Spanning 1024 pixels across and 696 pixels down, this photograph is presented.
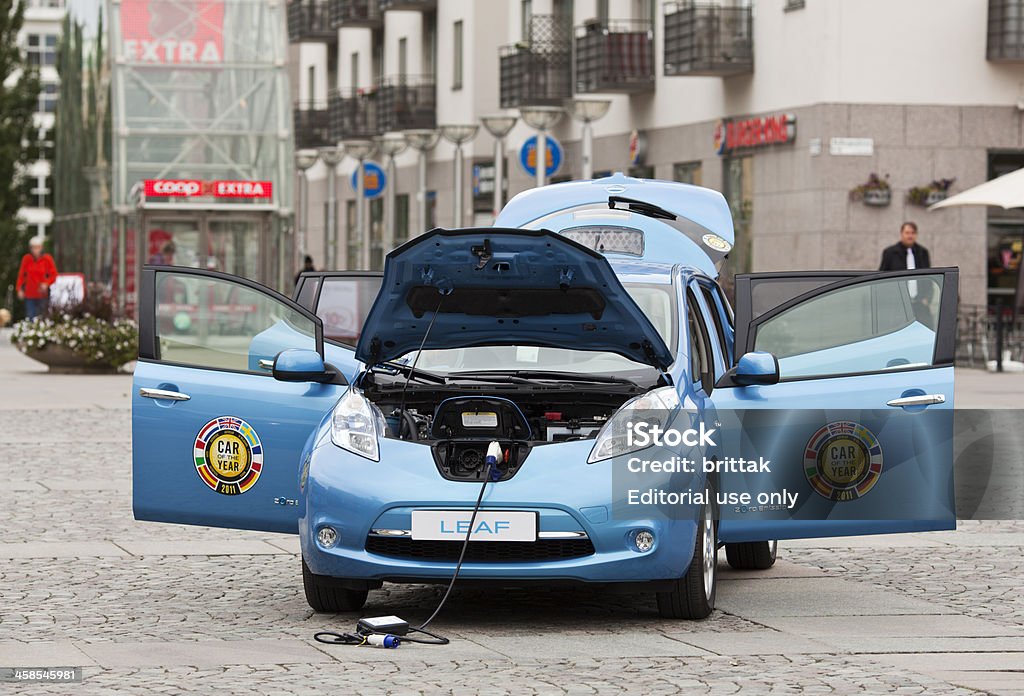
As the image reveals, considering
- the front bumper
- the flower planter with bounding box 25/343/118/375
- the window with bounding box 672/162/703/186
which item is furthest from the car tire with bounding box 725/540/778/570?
the window with bounding box 672/162/703/186

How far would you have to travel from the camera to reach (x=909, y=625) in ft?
30.2

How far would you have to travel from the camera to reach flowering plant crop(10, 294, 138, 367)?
95.4 ft

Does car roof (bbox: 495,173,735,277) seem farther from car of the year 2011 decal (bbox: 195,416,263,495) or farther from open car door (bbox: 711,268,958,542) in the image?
car of the year 2011 decal (bbox: 195,416,263,495)

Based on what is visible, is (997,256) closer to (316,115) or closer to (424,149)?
(424,149)

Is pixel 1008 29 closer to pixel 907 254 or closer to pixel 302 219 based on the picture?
pixel 907 254

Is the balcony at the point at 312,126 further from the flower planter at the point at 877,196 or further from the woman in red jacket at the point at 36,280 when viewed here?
the flower planter at the point at 877,196

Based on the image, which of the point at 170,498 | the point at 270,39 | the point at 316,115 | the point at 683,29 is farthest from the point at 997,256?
the point at 316,115

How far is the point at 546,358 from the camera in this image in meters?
9.80

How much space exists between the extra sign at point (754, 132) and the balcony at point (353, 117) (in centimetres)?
2034

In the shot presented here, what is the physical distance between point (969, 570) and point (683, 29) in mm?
27220

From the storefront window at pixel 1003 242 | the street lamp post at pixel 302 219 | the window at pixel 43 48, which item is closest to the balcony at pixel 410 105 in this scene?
the street lamp post at pixel 302 219

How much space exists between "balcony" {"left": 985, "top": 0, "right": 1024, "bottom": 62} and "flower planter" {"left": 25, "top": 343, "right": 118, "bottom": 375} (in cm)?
1461

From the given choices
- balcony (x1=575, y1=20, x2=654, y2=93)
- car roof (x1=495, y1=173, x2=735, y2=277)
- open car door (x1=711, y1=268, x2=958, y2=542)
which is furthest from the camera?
balcony (x1=575, y1=20, x2=654, y2=93)

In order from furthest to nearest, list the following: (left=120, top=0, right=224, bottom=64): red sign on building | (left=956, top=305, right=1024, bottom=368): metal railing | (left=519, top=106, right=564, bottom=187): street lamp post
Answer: (left=120, top=0, right=224, bottom=64): red sign on building → (left=519, top=106, right=564, bottom=187): street lamp post → (left=956, top=305, right=1024, bottom=368): metal railing
